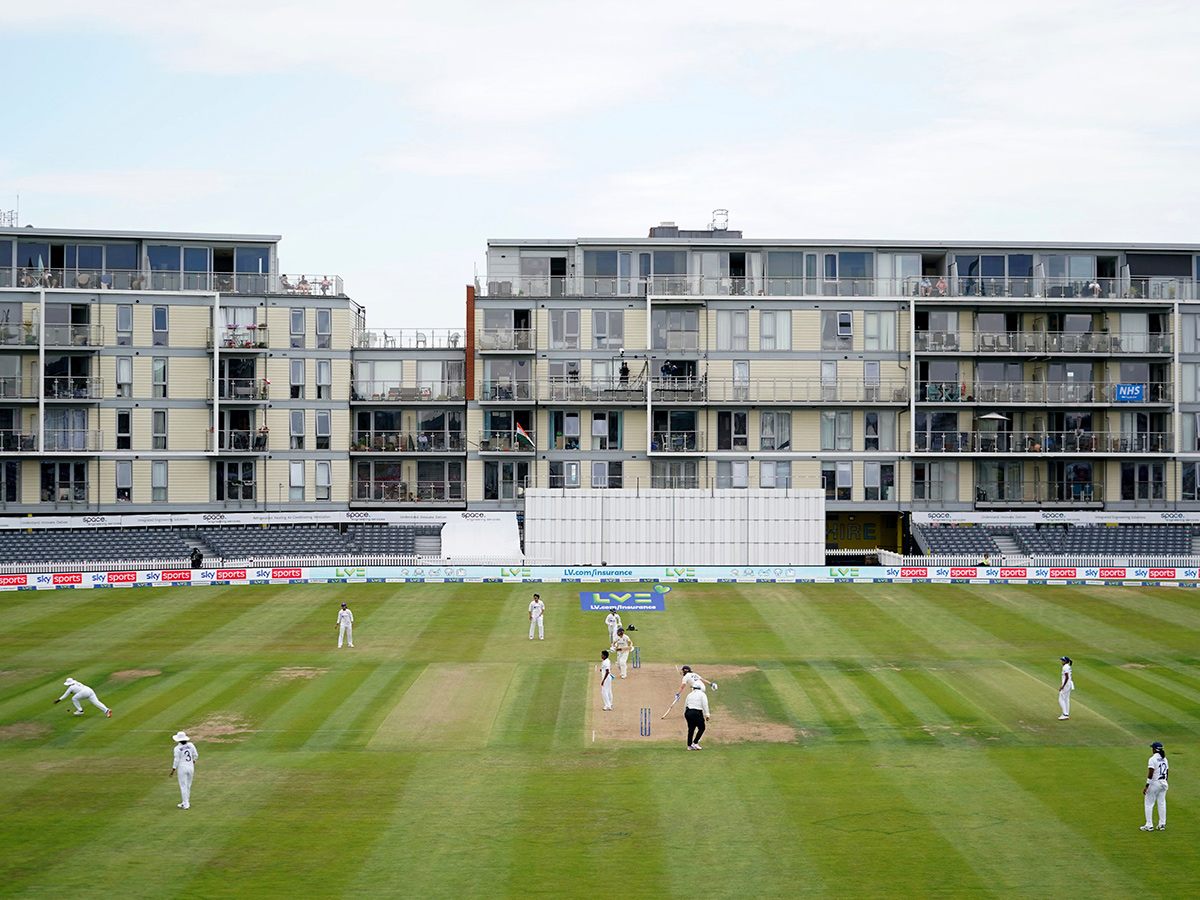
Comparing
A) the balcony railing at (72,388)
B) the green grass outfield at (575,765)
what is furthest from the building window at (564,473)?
the balcony railing at (72,388)

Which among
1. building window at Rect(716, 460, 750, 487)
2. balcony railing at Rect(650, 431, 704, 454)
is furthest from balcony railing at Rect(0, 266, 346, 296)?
building window at Rect(716, 460, 750, 487)

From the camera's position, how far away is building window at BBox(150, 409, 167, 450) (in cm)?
6806

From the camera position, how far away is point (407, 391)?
71.9 meters

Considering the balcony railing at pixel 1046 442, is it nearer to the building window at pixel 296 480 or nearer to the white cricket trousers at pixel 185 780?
the building window at pixel 296 480

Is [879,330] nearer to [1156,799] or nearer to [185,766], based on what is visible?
[1156,799]

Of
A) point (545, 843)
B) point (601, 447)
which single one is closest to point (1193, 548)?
point (601, 447)

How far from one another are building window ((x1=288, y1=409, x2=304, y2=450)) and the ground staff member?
46.6 m

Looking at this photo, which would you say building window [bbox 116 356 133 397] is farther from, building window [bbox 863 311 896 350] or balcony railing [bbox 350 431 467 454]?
building window [bbox 863 311 896 350]

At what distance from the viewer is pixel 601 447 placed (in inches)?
2756

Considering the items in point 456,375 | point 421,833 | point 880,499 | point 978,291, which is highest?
point 978,291

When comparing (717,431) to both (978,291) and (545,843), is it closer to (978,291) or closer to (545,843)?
(978,291)

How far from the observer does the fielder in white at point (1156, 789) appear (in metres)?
21.5

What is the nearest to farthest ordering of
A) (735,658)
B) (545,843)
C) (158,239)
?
(545,843), (735,658), (158,239)

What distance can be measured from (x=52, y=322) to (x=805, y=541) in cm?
4290
